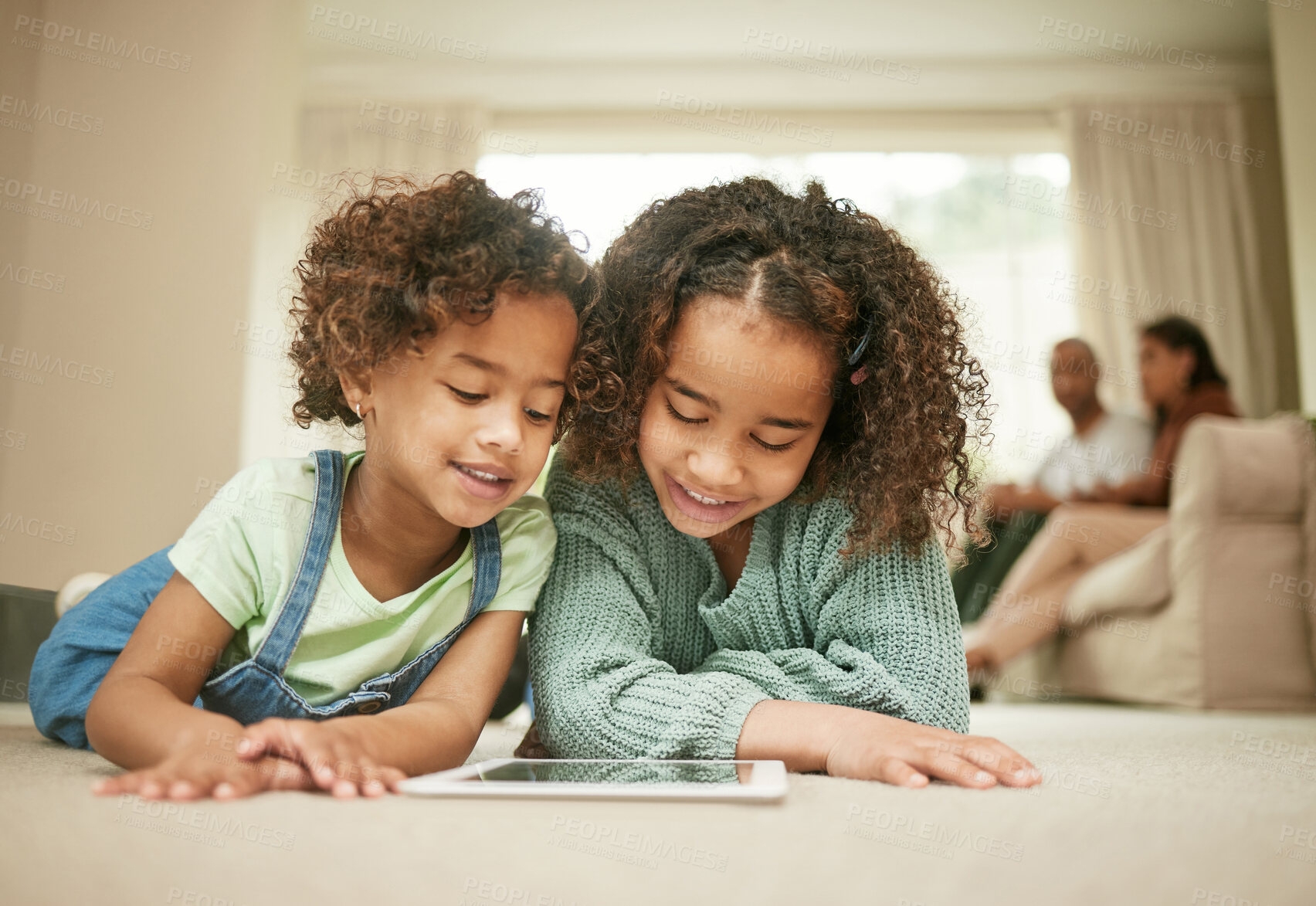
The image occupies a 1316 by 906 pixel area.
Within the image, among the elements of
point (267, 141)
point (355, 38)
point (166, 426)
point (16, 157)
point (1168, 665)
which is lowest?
point (1168, 665)

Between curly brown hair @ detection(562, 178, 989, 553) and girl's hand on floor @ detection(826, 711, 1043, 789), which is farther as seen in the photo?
curly brown hair @ detection(562, 178, 989, 553)

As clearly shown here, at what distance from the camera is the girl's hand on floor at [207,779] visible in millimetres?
540

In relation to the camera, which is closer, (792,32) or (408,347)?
(408,347)

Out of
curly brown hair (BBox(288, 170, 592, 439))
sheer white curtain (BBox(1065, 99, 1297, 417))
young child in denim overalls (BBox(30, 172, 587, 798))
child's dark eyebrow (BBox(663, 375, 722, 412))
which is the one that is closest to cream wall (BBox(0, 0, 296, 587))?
young child in denim overalls (BBox(30, 172, 587, 798))

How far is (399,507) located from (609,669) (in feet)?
0.78

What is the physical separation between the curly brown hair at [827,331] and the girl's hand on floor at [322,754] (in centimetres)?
40

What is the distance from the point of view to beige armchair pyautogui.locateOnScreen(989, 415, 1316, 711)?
1.84m

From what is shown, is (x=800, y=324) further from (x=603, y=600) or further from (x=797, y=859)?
(x=797, y=859)

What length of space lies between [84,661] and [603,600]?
0.55m

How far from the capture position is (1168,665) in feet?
6.37

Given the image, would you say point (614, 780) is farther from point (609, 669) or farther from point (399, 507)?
point (399, 507)

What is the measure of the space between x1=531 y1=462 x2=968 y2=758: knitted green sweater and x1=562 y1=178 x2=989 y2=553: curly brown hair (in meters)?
0.04

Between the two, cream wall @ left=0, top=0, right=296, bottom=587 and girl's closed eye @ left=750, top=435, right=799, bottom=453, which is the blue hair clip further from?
cream wall @ left=0, top=0, right=296, bottom=587

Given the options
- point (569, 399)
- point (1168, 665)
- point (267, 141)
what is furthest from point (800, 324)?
point (267, 141)
